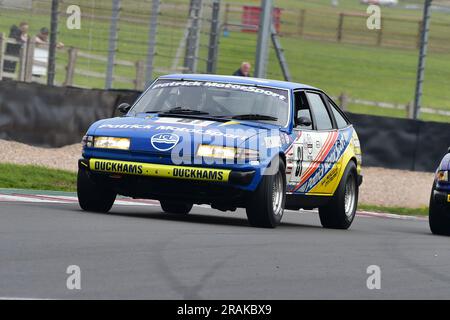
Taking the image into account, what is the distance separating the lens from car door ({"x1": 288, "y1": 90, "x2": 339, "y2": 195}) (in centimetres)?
1317

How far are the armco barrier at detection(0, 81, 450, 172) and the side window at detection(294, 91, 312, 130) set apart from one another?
7.33m

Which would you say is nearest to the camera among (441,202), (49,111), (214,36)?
(441,202)

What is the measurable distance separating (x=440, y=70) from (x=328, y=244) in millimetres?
13347

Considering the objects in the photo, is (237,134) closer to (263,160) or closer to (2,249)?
(263,160)

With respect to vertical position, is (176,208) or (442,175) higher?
(442,175)

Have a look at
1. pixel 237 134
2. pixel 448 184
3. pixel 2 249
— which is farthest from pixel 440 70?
pixel 2 249

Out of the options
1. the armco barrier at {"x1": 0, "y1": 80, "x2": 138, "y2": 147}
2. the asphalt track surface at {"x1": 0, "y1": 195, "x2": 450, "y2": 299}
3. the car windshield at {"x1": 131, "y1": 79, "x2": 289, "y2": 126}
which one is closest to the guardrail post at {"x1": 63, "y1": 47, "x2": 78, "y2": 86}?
the armco barrier at {"x1": 0, "y1": 80, "x2": 138, "y2": 147}

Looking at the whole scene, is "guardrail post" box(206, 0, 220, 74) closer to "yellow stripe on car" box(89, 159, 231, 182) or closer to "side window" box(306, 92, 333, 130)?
"side window" box(306, 92, 333, 130)

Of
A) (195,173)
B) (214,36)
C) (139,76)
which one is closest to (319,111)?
(195,173)

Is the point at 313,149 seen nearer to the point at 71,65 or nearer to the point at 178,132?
the point at 178,132

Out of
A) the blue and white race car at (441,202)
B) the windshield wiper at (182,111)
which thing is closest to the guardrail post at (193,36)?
the blue and white race car at (441,202)

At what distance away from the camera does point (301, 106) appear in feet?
45.3

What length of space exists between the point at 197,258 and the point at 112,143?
307 cm

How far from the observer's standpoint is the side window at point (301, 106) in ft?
44.7
